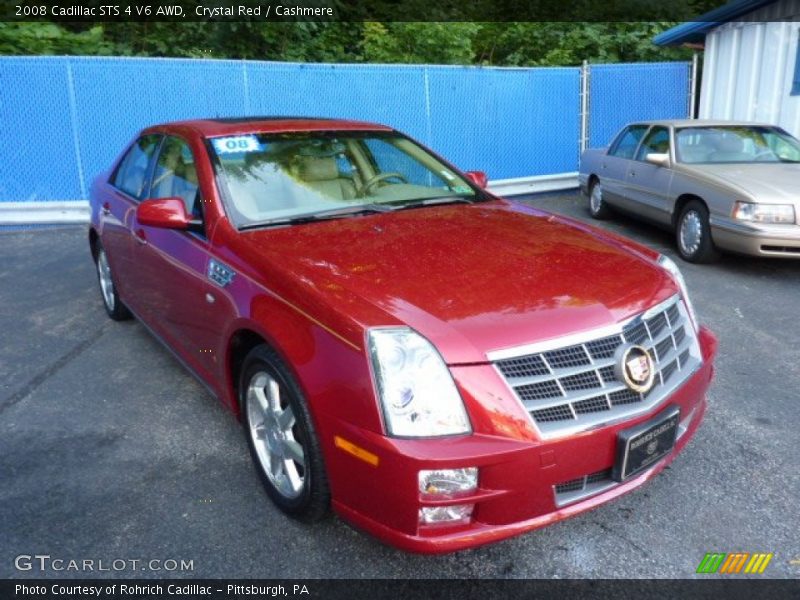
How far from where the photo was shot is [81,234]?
838cm

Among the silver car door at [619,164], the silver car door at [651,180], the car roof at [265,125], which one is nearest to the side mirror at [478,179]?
the car roof at [265,125]

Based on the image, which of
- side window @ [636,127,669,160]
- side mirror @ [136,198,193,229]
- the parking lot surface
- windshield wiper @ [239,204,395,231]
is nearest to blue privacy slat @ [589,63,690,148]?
side window @ [636,127,669,160]

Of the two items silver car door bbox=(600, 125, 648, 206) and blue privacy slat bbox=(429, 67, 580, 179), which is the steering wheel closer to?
silver car door bbox=(600, 125, 648, 206)

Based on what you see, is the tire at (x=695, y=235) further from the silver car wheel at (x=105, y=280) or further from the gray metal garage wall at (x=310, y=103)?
the silver car wheel at (x=105, y=280)

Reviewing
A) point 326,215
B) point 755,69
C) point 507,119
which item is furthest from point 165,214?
point 755,69

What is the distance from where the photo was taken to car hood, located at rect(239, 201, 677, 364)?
2.21 meters

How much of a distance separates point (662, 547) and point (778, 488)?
74cm

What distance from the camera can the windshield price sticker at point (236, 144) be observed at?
343 centimetres

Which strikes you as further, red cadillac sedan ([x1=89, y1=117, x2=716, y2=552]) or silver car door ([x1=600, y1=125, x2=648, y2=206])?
silver car door ([x1=600, y1=125, x2=648, y2=206])

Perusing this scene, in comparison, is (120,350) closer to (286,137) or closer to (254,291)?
(286,137)

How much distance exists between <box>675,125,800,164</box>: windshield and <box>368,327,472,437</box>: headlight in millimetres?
6089

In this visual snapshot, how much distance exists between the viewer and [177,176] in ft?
12.0

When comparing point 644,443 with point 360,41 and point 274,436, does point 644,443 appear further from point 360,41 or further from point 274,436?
point 360,41

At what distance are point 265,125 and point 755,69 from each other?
10112 mm
